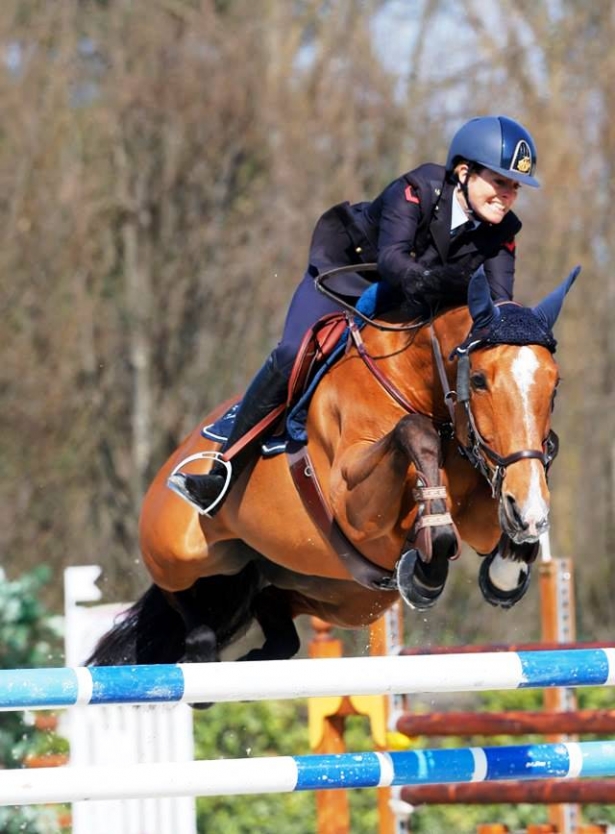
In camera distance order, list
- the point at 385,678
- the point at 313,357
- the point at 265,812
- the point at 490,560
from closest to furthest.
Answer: the point at 385,678, the point at 490,560, the point at 313,357, the point at 265,812

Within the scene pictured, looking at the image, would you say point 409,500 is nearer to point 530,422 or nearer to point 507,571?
point 507,571

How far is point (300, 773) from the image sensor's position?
3.72 meters

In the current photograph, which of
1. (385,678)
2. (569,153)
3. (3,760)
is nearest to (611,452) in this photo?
(569,153)

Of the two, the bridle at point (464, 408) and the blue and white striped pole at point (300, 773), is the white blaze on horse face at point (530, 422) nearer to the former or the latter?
the bridle at point (464, 408)

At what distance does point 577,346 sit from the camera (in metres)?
14.9

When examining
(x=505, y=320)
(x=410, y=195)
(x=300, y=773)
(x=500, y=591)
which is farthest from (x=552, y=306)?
(x=300, y=773)

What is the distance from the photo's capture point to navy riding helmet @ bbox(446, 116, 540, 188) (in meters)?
4.32

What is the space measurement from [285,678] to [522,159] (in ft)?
5.88

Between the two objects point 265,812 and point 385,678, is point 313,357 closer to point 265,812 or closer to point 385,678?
point 385,678

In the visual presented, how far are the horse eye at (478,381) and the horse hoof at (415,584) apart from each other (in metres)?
0.50

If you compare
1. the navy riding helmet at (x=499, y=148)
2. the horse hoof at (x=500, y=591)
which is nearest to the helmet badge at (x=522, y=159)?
the navy riding helmet at (x=499, y=148)


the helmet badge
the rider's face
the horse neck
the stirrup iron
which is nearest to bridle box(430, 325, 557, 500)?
the horse neck

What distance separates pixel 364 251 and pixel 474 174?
0.69m

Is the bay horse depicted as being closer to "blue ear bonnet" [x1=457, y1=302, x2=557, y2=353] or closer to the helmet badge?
"blue ear bonnet" [x1=457, y1=302, x2=557, y2=353]
